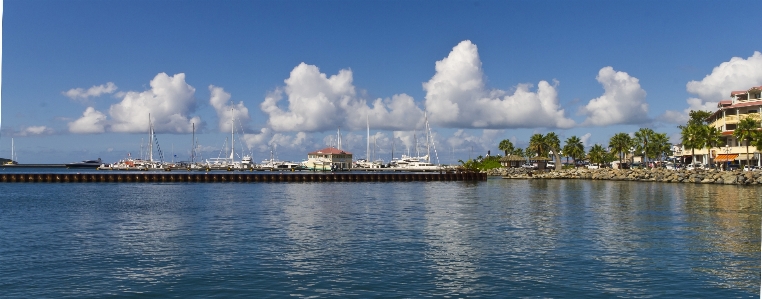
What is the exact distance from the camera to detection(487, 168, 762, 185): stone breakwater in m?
85.8

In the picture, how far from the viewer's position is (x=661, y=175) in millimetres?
102625

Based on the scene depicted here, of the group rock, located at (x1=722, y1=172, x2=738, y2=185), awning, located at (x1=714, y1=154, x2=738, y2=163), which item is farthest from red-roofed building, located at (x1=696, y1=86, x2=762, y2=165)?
rock, located at (x1=722, y1=172, x2=738, y2=185)

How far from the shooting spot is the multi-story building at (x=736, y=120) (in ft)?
347

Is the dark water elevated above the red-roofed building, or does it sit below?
below

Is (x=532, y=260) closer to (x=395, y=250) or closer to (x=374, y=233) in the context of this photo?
(x=395, y=250)

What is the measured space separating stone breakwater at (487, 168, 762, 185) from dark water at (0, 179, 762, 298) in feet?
151

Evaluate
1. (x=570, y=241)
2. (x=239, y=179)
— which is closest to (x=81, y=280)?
(x=570, y=241)

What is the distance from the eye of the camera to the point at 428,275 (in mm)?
21719

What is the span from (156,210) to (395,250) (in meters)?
29.6

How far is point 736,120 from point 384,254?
10501cm

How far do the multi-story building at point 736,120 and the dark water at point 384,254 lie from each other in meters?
70.1

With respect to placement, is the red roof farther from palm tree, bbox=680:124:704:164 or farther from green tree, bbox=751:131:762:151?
green tree, bbox=751:131:762:151

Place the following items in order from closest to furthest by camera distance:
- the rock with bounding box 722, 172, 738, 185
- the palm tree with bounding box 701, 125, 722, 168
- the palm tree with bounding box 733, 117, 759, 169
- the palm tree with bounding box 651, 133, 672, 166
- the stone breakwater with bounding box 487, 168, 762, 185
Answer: the rock with bounding box 722, 172, 738, 185 < the stone breakwater with bounding box 487, 168, 762, 185 < the palm tree with bounding box 733, 117, 759, 169 < the palm tree with bounding box 701, 125, 722, 168 < the palm tree with bounding box 651, 133, 672, 166

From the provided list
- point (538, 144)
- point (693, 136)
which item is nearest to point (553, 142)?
point (538, 144)
